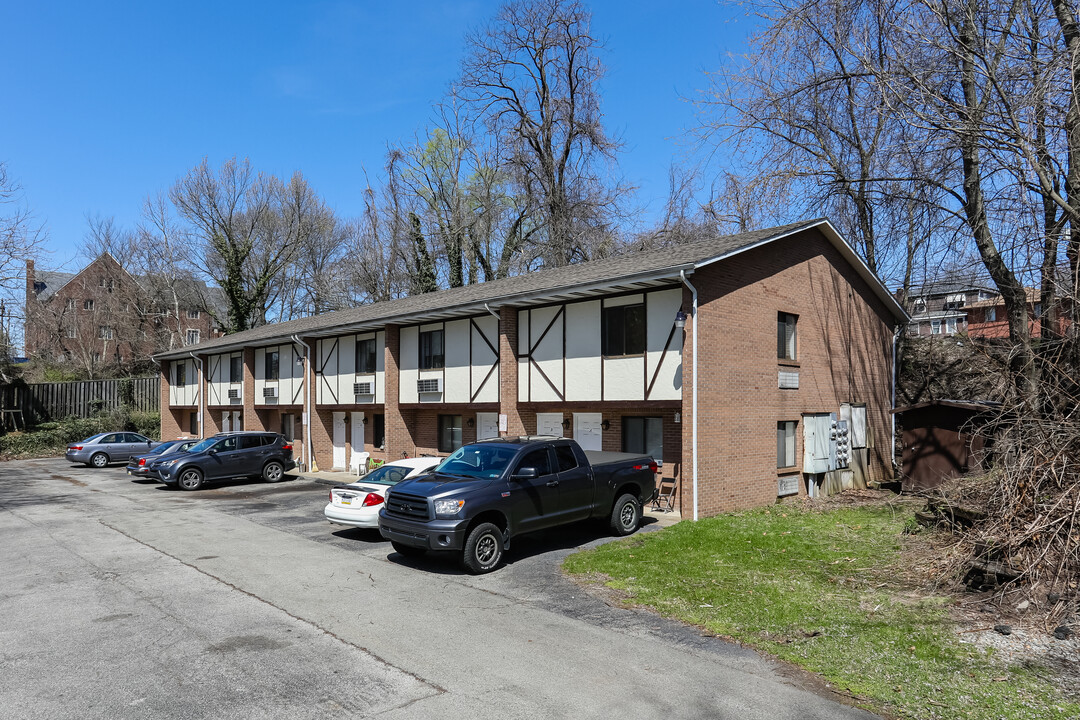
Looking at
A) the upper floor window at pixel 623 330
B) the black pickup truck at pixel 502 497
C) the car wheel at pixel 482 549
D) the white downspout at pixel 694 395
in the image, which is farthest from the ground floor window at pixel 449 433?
the car wheel at pixel 482 549

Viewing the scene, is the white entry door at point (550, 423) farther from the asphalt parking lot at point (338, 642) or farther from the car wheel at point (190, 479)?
the car wheel at point (190, 479)

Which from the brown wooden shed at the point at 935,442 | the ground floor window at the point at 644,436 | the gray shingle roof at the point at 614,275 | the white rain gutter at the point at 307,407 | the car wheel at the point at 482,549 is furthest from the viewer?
the white rain gutter at the point at 307,407

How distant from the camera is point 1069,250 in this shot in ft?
33.2

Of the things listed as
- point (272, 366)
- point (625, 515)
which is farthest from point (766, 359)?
point (272, 366)

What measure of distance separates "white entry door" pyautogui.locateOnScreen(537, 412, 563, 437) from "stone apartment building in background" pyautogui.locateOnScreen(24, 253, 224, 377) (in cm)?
3771

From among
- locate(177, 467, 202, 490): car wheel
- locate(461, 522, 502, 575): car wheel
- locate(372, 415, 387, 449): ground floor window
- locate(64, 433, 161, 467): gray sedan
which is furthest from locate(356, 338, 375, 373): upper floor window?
locate(461, 522, 502, 575): car wheel

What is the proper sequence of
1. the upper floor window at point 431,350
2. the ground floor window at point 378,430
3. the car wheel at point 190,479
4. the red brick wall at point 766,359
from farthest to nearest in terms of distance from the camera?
the ground floor window at point 378,430 → the car wheel at point 190,479 → the upper floor window at point 431,350 → the red brick wall at point 766,359

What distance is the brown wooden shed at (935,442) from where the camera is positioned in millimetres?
16844

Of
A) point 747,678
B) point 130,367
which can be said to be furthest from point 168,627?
point 130,367

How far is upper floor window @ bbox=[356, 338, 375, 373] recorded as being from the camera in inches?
966

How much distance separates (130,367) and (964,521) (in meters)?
54.8

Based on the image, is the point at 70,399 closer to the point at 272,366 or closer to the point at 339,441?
the point at 272,366

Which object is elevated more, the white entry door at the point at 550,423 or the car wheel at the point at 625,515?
the white entry door at the point at 550,423

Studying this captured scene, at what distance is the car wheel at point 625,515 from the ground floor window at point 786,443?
5.78 metres
